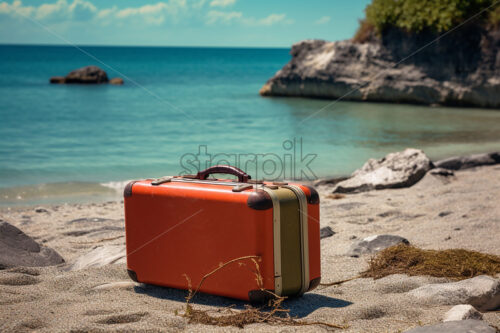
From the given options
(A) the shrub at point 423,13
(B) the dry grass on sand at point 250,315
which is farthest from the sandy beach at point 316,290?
(A) the shrub at point 423,13

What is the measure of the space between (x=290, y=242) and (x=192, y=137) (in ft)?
40.1

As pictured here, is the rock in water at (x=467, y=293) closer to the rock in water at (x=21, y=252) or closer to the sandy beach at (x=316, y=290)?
the sandy beach at (x=316, y=290)

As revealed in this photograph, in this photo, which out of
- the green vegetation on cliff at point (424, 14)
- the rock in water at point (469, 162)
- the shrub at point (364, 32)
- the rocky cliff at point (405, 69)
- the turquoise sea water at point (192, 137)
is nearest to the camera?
the rock in water at point (469, 162)

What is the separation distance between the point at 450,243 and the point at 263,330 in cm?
223

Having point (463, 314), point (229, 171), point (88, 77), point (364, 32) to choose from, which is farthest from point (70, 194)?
point (88, 77)

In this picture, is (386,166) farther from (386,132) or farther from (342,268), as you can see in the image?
(386,132)

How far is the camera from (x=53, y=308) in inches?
110

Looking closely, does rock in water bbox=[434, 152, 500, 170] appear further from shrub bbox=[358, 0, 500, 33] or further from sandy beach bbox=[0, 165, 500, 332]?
shrub bbox=[358, 0, 500, 33]

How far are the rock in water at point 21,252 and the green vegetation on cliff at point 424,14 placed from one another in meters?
20.7

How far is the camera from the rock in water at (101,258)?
12.3ft

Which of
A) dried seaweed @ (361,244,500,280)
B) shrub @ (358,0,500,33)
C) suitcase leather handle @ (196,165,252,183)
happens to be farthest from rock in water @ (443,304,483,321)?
shrub @ (358,0,500,33)

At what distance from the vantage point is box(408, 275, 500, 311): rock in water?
276cm

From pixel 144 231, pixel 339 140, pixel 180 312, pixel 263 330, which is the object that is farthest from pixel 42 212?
pixel 339 140

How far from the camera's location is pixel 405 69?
23.0 metres
